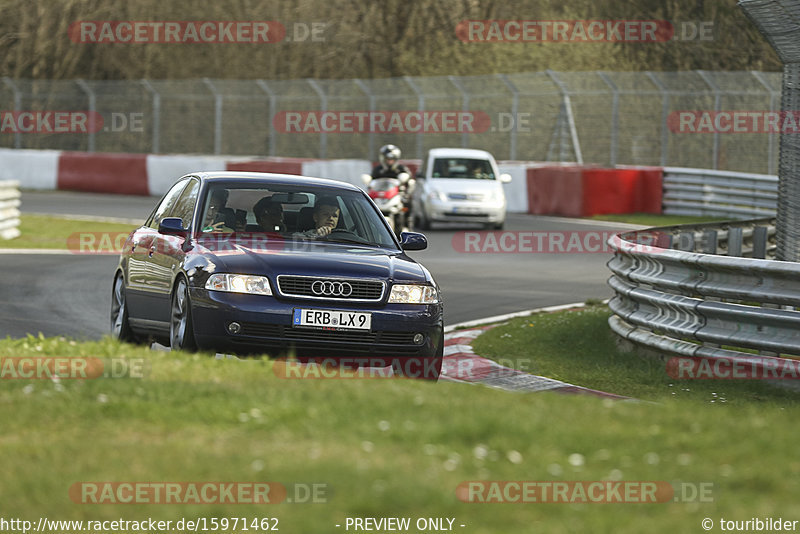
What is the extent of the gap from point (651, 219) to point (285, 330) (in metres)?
22.0

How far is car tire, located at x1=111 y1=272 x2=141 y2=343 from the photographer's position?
11.3 m

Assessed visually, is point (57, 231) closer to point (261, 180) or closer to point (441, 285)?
point (441, 285)

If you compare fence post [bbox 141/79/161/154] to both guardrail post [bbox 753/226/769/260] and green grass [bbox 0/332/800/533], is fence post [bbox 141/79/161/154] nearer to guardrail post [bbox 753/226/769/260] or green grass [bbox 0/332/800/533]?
guardrail post [bbox 753/226/769/260]

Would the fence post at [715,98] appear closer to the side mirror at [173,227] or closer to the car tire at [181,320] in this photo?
the side mirror at [173,227]

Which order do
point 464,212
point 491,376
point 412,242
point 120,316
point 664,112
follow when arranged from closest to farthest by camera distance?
point 412,242 → point 491,376 → point 120,316 → point 464,212 → point 664,112

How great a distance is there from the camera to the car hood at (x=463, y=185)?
27734mm

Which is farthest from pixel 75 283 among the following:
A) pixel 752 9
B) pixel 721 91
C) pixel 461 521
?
pixel 721 91

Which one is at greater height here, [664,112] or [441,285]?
[664,112]

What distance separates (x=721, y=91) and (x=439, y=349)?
2437 centimetres

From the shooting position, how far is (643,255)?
12.2m

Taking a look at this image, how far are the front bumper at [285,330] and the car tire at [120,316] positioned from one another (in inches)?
76.6

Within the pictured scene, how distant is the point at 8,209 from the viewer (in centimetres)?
2458

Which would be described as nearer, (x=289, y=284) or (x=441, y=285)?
(x=289, y=284)

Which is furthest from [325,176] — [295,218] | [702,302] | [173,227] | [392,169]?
[173,227]
